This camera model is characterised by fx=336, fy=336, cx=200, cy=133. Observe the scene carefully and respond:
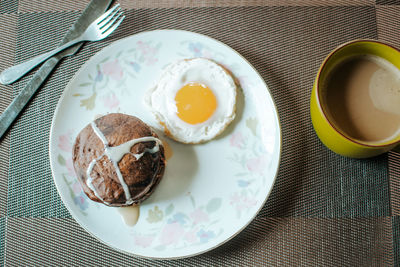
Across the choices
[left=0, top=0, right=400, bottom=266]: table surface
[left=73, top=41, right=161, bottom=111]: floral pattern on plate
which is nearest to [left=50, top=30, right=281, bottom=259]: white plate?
[left=73, top=41, right=161, bottom=111]: floral pattern on plate

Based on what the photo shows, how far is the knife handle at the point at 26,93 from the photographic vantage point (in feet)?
4.42

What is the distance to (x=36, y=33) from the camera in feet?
4.65

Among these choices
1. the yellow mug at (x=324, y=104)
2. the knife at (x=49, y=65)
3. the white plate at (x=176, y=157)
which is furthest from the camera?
the knife at (x=49, y=65)

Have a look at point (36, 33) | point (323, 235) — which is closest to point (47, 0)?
point (36, 33)

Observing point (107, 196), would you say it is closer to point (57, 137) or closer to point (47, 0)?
point (57, 137)

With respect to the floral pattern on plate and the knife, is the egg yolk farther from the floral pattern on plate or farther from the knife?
the knife

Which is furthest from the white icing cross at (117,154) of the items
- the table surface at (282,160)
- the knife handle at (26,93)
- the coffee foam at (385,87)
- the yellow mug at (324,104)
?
the coffee foam at (385,87)

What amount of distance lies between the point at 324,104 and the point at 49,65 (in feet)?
3.54

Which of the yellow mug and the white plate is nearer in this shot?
the yellow mug

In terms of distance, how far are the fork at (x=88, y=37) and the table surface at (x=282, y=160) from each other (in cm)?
3

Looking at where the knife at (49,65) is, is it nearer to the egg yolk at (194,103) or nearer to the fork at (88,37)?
the fork at (88,37)

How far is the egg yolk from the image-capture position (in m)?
1.26

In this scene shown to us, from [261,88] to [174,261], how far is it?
74cm

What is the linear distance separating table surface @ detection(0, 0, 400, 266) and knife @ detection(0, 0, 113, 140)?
1.1 inches
